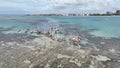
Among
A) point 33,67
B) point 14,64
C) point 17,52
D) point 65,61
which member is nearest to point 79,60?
point 65,61

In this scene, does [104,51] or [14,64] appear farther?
[104,51]

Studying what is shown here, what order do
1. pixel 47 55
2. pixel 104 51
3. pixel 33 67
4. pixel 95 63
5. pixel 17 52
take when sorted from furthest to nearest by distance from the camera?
1. pixel 104 51
2. pixel 17 52
3. pixel 47 55
4. pixel 95 63
5. pixel 33 67

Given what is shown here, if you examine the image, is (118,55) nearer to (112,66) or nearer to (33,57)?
(112,66)

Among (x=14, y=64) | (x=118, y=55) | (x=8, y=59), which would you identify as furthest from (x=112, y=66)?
(x=8, y=59)

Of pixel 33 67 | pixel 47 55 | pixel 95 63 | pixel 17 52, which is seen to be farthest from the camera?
pixel 17 52

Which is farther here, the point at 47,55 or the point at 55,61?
the point at 47,55

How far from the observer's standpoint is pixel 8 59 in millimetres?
23109

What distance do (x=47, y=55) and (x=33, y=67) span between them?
3368mm

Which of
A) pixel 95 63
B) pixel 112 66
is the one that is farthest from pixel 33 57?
pixel 112 66

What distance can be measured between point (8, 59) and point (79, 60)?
9.01 metres

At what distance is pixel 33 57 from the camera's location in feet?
75.9

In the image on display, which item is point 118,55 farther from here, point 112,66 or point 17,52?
point 17,52

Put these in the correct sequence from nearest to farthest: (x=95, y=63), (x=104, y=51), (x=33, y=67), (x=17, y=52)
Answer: (x=33, y=67) → (x=95, y=63) → (x=17, y=52) → (x=104, y=51)

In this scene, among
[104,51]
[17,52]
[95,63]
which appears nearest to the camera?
[95,63]
